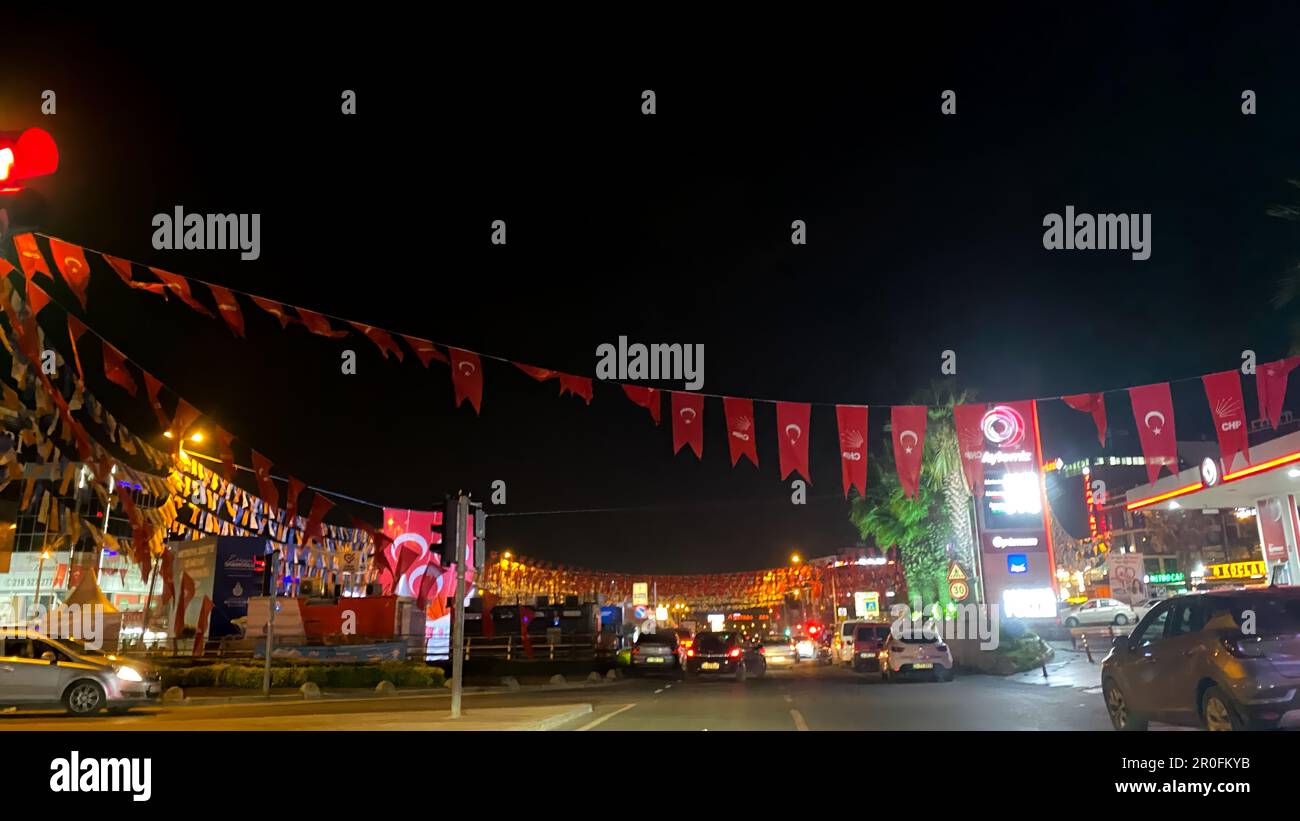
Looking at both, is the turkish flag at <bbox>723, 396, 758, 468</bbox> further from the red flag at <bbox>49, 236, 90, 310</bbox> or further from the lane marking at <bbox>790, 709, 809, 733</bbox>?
the red flag at <bbox>49, 236, 90, 310</bbox>

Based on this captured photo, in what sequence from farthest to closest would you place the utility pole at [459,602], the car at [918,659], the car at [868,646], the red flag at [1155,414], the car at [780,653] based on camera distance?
the car at [780,653] → the car at [868,646] → the car at [918,659] → the red flag at [1155,414] → the utility pole at [459,602]

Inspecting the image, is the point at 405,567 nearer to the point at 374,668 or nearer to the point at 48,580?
the point at 374,668

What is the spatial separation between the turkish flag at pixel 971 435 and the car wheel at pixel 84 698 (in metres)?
19.3

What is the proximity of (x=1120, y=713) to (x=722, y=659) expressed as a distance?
1823 cm

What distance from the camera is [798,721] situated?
1275cm

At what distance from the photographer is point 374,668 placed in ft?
78.7

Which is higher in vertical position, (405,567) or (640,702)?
(405,567)

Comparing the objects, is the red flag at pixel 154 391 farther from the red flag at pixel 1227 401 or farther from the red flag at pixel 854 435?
the red flag at pixel 1227 401

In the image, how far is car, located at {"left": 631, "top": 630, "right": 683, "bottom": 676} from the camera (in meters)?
29.2

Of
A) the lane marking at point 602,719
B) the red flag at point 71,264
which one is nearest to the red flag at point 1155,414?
the lane marking at point 602,719

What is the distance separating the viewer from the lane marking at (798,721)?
1169cm

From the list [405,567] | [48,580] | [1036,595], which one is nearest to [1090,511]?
[1036,595]

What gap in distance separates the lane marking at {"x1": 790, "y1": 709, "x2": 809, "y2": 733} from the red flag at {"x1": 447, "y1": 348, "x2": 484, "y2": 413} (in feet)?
25.4
